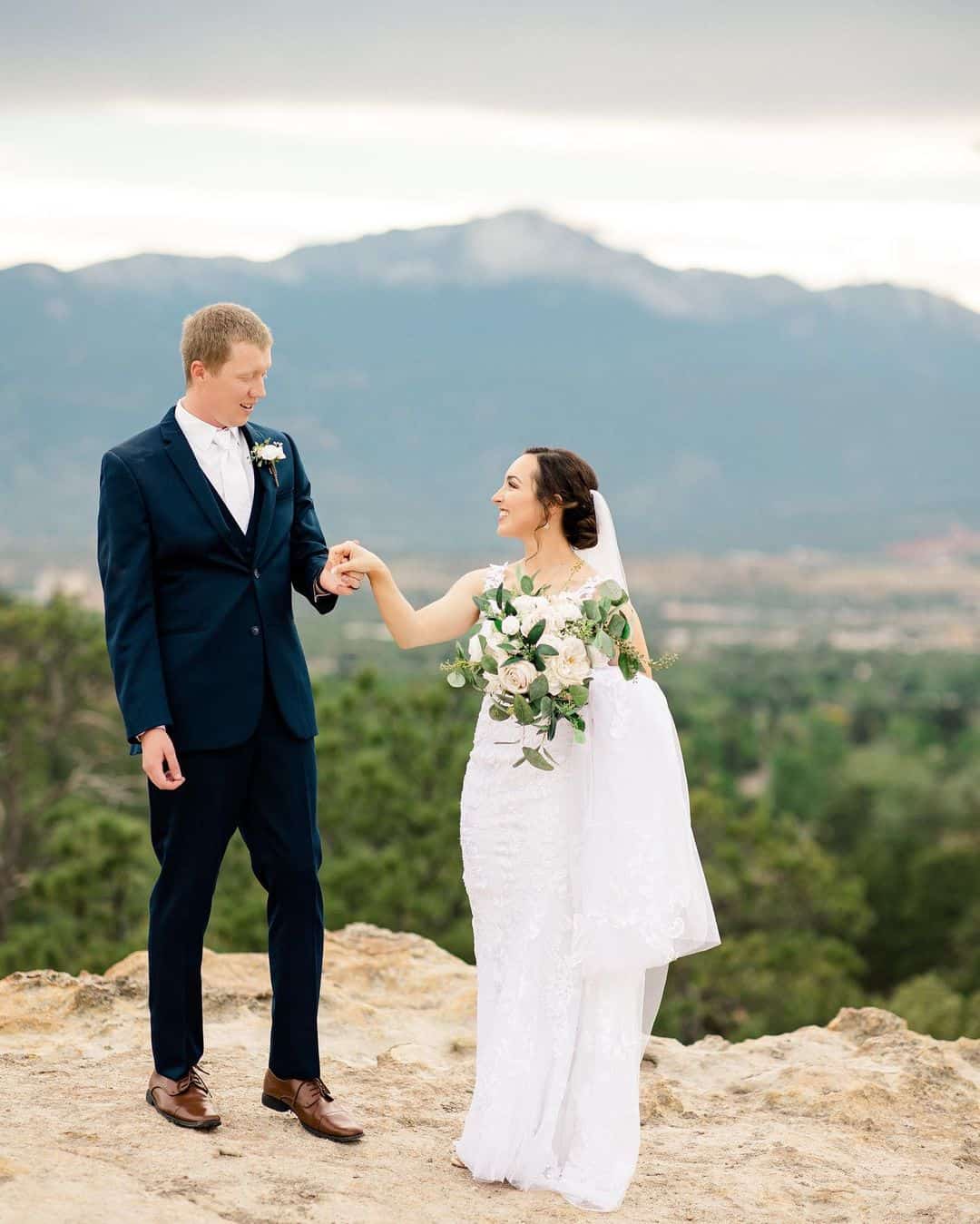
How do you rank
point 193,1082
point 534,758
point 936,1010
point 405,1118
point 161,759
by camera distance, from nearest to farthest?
1. point 161,759
2. point 534,758
3. point 193,1082
4. point 405,1118
5. point 936,1010

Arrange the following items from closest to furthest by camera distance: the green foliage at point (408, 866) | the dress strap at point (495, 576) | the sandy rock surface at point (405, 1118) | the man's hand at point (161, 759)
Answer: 1. the sandy rock surface at point (405, 1118)
2. the man's hand at point (161, 759)
3. the dress strap at point (495, 576)
4. the green foliage at point (408, 866)

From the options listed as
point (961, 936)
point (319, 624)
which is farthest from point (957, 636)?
point (961, 936)

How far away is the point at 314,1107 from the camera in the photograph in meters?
5.01

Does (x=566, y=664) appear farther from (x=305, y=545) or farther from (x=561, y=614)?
(x=305, y=545)

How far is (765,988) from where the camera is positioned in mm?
25453

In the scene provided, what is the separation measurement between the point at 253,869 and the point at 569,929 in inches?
40.0

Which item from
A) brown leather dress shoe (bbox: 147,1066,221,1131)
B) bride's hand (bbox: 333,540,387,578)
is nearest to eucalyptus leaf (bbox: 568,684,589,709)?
bride's hand (bbox: 333,540,387,578)

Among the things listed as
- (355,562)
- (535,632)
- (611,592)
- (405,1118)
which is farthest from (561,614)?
(405,1118)

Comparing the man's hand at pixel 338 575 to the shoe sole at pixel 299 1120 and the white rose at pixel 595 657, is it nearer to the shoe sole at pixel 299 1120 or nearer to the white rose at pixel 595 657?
the white rose at pixel 595 657

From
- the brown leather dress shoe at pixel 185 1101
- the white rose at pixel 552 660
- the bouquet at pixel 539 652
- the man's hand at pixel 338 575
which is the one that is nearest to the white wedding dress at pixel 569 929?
the bouquet at pixel 539 652

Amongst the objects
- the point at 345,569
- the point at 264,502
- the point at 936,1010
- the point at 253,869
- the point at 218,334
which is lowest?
the point at 936,1010

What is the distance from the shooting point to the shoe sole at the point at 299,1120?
16.4ft

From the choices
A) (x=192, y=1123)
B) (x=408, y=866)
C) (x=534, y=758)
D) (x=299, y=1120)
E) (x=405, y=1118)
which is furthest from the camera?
(x=408, y=866)

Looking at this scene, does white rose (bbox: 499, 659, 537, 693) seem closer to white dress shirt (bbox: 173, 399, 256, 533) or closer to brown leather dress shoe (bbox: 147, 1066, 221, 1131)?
white dress shirt (bbox: 173, 399, 256, 533)
